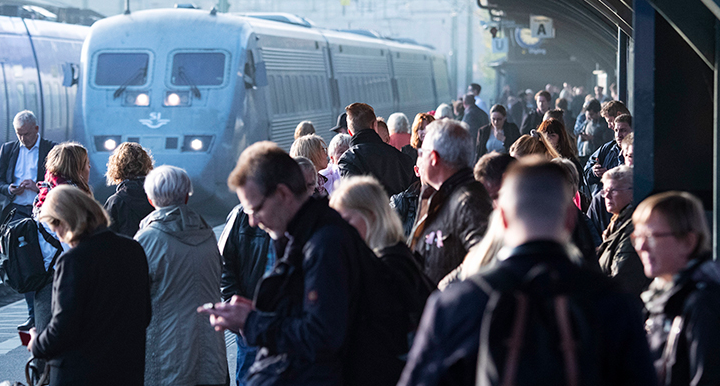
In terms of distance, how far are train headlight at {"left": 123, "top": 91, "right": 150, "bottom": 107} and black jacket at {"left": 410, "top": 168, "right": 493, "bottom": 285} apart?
11.0 metres

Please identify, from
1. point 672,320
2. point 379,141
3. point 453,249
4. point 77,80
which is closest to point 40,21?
point 77,80

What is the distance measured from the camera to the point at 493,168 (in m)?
4.30

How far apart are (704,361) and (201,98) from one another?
12346mm

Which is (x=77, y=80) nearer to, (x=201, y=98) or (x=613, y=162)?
(x=201, y=98)

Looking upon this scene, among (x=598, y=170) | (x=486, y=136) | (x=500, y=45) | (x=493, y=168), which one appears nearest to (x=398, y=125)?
(x=486, y=136)

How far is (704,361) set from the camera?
8.17 ft

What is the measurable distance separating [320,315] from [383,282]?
306 millimetres

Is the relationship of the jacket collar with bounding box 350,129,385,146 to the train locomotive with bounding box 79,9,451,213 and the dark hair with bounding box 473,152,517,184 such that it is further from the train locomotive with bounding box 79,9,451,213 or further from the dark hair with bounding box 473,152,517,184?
the train locomotive with bounding box 79,9,451,213

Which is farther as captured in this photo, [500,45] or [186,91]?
[500,45]

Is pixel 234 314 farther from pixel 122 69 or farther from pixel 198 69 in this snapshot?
pixel 122 69

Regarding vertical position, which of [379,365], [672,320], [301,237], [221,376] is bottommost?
[221,376]

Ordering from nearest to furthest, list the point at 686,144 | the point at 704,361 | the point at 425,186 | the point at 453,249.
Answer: the point at 704,361 → the point at 453,249 → the point at 425,186 → the point at 686,144

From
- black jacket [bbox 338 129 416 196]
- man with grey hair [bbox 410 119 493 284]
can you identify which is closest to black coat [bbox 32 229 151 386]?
man with grey hair [bbox 410 119 493 284]

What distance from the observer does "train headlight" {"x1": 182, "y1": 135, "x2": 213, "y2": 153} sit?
14008 mm
